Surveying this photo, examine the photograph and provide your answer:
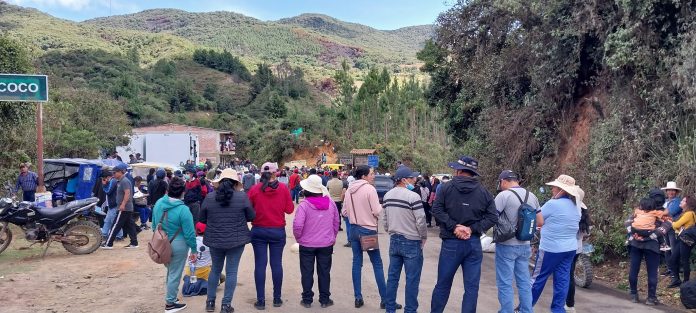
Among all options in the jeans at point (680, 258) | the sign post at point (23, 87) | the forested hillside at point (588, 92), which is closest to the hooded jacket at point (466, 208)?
the jeans at point (680, 258)

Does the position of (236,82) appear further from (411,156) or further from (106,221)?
(106,221)

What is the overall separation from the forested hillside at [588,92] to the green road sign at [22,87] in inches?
461

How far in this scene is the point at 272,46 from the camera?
566 ft

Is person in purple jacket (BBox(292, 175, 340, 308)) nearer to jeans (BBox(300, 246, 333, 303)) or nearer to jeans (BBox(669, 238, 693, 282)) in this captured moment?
jeans (BBox(300, 246, 333, 303))

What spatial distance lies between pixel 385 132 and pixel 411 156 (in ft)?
29.4

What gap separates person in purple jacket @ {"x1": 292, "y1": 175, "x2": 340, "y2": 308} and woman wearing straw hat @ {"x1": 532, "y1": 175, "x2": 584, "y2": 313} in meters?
2.61

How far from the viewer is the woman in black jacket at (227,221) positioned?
7.29 metres

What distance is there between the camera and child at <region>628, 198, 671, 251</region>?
28.6 ft

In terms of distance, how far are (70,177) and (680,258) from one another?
51.6 ft

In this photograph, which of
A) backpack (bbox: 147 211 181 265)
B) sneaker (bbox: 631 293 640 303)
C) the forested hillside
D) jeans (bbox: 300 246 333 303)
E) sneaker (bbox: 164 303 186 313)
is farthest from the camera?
the forested hillside

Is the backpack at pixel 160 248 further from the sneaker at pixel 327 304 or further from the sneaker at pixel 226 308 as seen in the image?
the sneaker at pixel 327 304

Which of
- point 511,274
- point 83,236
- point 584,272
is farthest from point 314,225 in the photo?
point 83,236

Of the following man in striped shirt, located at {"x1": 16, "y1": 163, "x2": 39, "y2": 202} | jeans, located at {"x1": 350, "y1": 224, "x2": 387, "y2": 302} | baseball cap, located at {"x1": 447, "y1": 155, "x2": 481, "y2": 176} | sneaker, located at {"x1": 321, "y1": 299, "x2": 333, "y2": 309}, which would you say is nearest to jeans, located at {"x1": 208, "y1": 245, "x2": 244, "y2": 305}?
sneaker, located at {"x1": 321, "y1": 299, "x2": 333, "y2": 309}

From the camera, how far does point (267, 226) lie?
7723 millimetres
